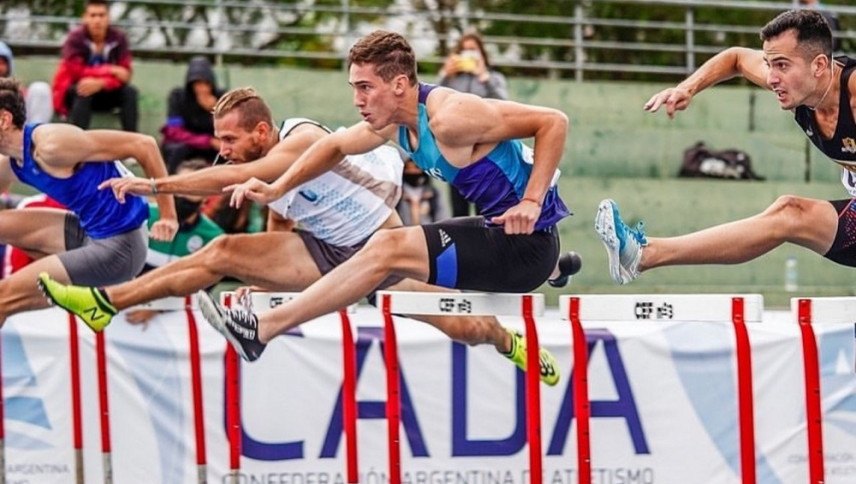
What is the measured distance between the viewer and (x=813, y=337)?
5945 millimetres

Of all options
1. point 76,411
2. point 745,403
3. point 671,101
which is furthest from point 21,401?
point 671,101

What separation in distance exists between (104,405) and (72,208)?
111 centimetres

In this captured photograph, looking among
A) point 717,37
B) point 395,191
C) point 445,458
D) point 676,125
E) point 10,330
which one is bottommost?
point 445,458

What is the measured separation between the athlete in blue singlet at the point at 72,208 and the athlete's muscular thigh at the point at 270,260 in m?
0.38

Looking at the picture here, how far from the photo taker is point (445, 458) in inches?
351

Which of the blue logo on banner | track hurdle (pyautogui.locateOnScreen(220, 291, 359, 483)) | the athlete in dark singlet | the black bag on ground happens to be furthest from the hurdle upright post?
the black bag on ground

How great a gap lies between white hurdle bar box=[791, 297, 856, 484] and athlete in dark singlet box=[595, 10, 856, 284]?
38cm

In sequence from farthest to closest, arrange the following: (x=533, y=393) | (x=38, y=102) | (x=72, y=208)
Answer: (x=38, y=102) < (x=72, y=208) < (x=533, y=393)

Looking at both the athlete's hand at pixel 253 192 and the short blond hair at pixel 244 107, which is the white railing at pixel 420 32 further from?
the athlete's hand at pixel 253 192

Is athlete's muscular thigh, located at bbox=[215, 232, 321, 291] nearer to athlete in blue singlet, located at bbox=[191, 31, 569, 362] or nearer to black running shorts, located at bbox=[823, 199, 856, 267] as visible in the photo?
athlete in blue singlet, located at bbox=[191, 31, 569, 362]

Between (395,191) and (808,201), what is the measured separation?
2166mm

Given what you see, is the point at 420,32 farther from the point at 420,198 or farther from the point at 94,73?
the point at 420,198

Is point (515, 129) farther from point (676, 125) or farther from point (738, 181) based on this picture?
point (676, 125)

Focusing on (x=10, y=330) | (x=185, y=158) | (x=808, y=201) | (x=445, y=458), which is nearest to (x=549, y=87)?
(x=185, y=158)
